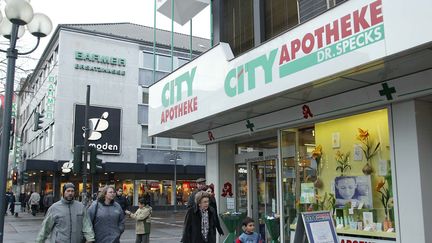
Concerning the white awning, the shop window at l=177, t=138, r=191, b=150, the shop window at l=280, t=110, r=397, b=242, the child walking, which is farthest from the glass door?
the shop window at l=177, t=138, r=191, b=150

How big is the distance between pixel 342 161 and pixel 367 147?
71 cm

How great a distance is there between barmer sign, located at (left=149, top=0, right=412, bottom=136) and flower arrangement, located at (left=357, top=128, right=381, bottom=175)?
2.02 m

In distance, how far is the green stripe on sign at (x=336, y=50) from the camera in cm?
620

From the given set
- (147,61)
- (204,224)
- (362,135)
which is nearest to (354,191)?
(362,135)

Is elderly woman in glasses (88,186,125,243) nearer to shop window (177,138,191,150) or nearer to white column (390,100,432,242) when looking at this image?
white column (390,100,432,242)

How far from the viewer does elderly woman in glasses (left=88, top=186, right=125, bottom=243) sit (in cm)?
714

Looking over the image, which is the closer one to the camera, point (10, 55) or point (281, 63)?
point (10, 55)

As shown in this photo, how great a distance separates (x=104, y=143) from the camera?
32062mm

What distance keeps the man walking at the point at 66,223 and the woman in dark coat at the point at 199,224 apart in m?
1.48

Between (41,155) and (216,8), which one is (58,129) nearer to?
(41,155)

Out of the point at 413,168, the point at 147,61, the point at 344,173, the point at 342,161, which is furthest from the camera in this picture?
the point at 147,61

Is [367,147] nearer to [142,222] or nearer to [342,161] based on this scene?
[342,161]

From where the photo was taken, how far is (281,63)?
309 inches

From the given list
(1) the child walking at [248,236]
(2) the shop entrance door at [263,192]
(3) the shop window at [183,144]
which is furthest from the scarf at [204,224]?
(3) the shop window at [183,144]
